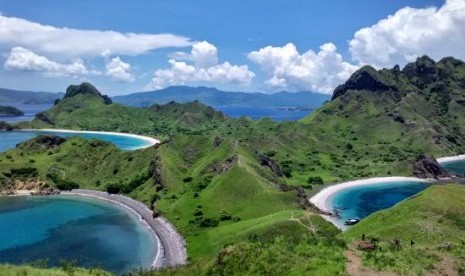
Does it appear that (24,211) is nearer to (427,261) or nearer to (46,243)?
(46,243)

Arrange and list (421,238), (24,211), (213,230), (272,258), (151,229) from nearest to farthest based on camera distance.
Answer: (272,258), (421,238), (213,230), (151,229), (24,211)

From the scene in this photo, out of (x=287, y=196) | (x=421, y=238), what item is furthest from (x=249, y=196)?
(x=421, y=238)

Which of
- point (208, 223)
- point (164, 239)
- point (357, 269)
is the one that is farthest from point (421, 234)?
point (164, 239)

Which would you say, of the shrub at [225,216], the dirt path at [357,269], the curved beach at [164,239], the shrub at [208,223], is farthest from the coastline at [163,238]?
the dirt path at [357,269]

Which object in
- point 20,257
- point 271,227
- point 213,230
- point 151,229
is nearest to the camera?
point 271,227

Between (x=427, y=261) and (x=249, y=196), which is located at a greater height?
(x=427, y=261)

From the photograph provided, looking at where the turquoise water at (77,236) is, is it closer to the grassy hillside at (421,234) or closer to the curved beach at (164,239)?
the curved beach at (164,239)

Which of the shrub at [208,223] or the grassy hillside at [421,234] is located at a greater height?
the grassy hillside at [421,234]
